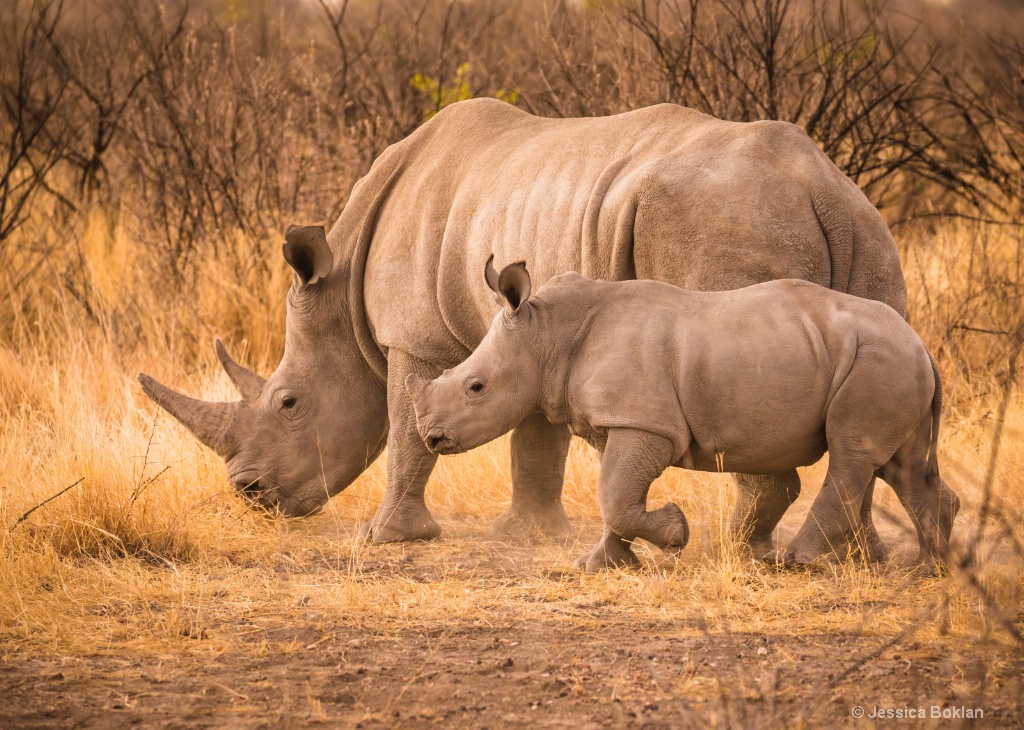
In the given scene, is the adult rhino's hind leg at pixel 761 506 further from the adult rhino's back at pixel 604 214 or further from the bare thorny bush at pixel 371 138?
the bare thorny bush at pixel 371 138

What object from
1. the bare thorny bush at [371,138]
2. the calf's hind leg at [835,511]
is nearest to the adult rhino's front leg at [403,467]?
the calf's hind leg at [835,511]

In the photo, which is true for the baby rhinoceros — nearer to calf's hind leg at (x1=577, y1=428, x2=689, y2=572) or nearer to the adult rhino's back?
calf's hind leg at (x1=577, y1=428, x2=689, y2=572)

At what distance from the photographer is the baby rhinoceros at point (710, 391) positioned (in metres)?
4.24

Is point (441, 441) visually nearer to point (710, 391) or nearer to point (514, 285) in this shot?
point (514, 285)

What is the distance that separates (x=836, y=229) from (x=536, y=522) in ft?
5.90

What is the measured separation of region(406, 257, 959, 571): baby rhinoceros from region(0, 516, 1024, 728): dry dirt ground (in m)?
0.28

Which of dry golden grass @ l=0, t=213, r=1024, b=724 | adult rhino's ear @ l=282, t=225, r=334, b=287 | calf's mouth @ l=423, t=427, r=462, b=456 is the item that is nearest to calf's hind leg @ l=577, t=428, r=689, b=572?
dry golden grass @ l=0, t=213, r=1024, b=724

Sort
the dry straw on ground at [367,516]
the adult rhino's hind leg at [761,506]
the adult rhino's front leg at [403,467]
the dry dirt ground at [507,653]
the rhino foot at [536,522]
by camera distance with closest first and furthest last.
A: the dry dirt ground at [507,653] < the dry straw on ground at [367,516] < the adult rhino's hind leg at [761,506] < the adult rhino's front leg at [403,467] < the rhino foot at [536,522]

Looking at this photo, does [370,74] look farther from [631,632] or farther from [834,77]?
[631,632]

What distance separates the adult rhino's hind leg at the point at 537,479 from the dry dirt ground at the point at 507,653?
2.41 ft

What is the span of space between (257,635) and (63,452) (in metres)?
1.92

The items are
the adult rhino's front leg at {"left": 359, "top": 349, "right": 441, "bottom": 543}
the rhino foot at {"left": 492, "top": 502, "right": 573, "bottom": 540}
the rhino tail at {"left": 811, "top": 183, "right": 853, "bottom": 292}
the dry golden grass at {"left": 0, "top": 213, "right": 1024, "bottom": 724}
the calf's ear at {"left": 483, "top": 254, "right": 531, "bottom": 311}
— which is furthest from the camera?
the rhino foot at {"left": 492, "top": 502, "right": 573, "bottom": 540}

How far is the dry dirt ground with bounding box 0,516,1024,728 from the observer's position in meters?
3.35

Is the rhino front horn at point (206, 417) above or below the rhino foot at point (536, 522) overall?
above
